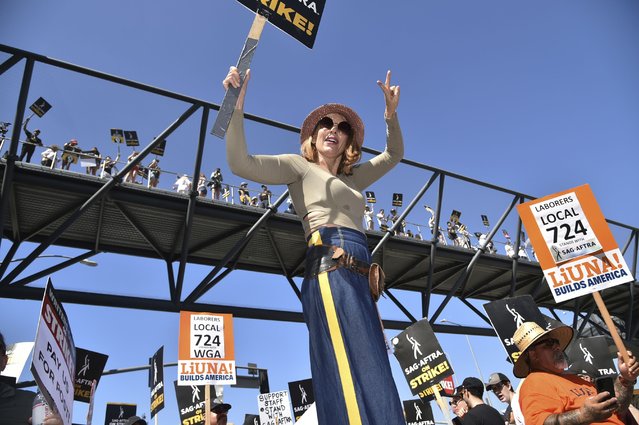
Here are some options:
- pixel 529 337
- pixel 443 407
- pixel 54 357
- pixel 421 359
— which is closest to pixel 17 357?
pixel 54 357

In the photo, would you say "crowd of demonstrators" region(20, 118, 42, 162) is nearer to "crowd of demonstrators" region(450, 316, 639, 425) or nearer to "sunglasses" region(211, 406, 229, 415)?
"sunglasses" region(211, 406, 229, 415)

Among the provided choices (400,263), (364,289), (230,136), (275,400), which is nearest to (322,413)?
(364,289)

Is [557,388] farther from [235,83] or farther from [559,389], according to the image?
[235,83]

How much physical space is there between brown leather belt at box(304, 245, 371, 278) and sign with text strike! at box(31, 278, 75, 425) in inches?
63.5

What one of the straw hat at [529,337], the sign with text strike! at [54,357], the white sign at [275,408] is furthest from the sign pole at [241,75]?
the white sign at [275,408]

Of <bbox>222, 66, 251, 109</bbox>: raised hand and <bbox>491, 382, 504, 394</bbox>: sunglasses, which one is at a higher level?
<bbox>222, 66, 251, 109</bbox>: raised hand

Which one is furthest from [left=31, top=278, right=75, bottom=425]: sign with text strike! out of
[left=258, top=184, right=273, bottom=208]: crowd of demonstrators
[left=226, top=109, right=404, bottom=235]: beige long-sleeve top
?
[left=258, top=184, right=273, bottom=208]: crowd of demonstrators

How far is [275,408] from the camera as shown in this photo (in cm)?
1248

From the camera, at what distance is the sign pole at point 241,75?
6.35 feet

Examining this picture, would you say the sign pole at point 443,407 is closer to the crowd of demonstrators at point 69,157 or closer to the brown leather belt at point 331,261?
the brown leather belt at point 331,261

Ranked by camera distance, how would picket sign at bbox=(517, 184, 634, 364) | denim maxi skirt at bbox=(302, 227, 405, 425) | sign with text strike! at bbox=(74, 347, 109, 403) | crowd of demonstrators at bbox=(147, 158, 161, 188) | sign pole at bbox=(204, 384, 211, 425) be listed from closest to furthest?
denim maxi skirt at bbox=(302, 227, 405, 425) < picket sign at bbox=(517, 184, 634, 364) < sign pole at bbox=(204, 384, 211, 425) < sign with text strike! at bbox=(74, 347, 109, 403) < crowd of demonstrators at bbox=(147, 158, 161, 188)

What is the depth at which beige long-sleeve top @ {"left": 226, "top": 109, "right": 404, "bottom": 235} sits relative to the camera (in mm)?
2002

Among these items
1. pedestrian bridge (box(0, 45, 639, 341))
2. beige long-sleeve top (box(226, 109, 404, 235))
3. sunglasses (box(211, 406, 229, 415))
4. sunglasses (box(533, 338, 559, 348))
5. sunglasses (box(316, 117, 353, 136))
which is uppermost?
pedestrian bridge (box(0, 45, 639, 341))

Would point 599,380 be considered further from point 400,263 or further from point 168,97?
point 400,263
